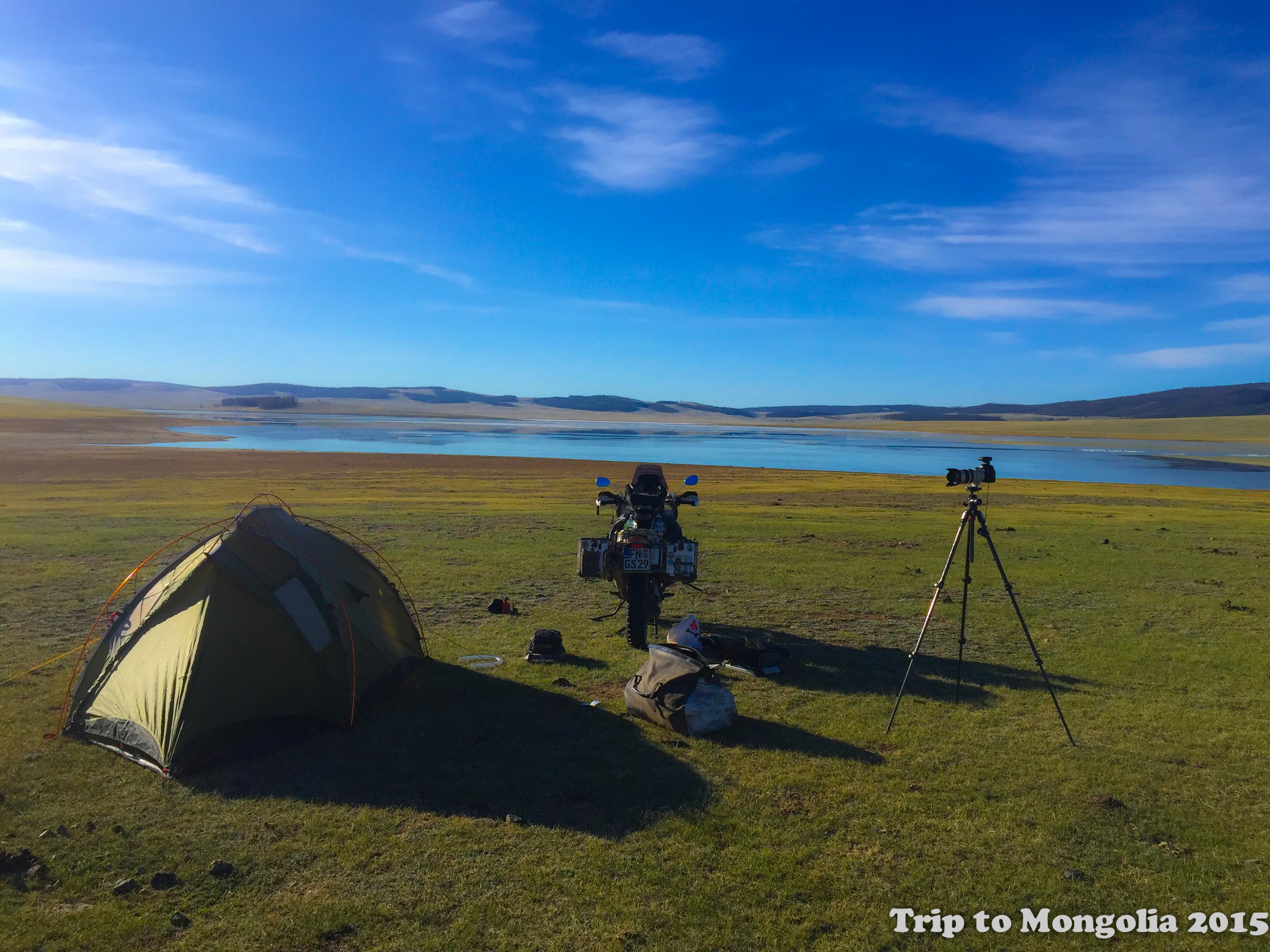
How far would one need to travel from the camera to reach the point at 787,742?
8.44 metres

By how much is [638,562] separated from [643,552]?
0.18 meters

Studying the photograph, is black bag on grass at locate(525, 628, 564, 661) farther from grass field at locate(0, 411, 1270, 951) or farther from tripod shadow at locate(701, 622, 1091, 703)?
tripod shadow at locate(701, 622, 1091, 703)

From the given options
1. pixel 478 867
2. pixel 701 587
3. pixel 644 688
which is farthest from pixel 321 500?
pixel 478 867

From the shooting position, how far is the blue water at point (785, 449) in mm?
61375

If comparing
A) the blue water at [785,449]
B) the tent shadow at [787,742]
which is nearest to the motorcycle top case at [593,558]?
the tent shadow at [787,742]

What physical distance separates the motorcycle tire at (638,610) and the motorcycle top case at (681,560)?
1.53 ft

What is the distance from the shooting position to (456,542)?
830 inches

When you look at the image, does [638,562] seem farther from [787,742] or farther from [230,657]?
[230,657]

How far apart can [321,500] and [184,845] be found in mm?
26344

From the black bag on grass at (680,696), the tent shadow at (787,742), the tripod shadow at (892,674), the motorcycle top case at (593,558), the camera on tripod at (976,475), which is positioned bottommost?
the tent shadow at (787,742)

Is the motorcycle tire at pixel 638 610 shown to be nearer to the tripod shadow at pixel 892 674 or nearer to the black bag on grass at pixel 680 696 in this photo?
the tripod shadow at pixel 892 674

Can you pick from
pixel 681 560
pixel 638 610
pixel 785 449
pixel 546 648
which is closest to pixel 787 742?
pixel 638 610

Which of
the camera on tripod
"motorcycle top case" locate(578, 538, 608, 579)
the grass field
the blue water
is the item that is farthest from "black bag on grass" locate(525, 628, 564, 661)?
the blue water

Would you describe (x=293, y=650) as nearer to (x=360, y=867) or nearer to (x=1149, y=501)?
(x=360, y=867)
